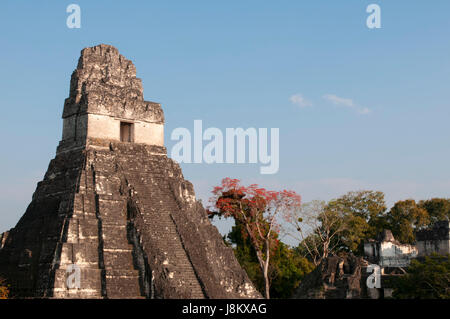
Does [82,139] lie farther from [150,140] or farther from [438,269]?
[438,269]

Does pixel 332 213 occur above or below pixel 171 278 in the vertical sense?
above

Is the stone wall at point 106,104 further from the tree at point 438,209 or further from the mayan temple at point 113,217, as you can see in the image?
the tree at point 438,209

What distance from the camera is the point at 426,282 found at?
72.6 ft

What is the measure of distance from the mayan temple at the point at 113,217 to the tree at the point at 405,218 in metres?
21.7

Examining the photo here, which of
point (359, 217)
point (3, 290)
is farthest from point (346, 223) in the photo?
point (3, 290)

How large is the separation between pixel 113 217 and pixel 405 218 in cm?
2626

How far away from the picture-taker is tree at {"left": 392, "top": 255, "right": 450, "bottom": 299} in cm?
2180

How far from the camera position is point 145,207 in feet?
68.3

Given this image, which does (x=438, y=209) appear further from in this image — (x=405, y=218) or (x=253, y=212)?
(x=253, y=212)

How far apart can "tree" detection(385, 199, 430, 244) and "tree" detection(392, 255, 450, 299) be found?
17.3 m

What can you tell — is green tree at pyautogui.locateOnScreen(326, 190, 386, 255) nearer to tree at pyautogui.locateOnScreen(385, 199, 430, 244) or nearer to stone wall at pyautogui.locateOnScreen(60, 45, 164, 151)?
tree at pyautogui.locateOnScreen(385, 199, 430, 244)

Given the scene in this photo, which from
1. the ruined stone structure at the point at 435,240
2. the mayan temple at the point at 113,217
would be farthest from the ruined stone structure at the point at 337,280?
the ruined stone structure at the point at 435,240
